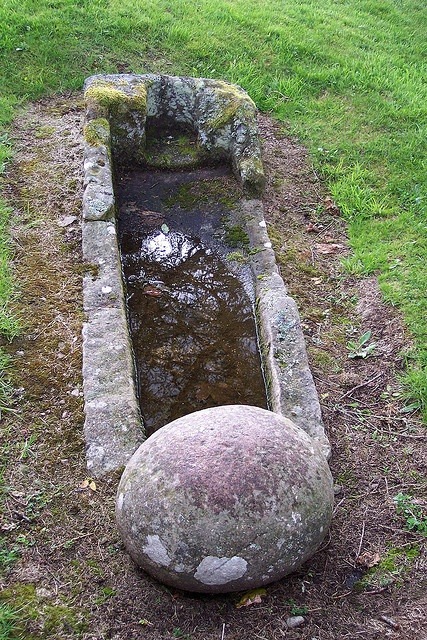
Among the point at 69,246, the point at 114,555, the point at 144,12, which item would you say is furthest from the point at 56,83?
the point at 114,555

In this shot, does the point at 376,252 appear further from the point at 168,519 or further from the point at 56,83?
the point at 56,83

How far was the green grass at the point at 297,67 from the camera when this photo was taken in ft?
21.5

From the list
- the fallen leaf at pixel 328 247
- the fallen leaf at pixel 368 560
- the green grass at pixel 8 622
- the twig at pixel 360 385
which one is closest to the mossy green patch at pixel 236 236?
the fallen leaf at pixel 328 247

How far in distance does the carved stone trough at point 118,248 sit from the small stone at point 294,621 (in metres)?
1.09

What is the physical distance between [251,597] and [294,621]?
0.24m

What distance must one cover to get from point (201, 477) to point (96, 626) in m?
0.93

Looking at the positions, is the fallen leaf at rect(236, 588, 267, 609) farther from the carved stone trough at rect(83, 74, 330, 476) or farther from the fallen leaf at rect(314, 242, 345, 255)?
the fallen leaf at rect(314, 242, 345, 255)

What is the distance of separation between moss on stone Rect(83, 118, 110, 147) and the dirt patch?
0.47m

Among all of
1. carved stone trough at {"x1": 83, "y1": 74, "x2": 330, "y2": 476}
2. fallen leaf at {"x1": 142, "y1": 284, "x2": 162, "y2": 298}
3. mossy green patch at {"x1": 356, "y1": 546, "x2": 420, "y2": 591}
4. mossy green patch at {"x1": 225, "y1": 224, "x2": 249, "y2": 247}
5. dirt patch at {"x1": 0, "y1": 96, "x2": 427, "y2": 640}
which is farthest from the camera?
mossy green patch at {"x1": 225, "y1": 224, "x2": 249, "y2": 247}

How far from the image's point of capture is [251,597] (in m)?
2.97

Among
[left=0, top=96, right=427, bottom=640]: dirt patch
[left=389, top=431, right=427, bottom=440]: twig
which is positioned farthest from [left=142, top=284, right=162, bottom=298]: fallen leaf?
[left=389, top=431, right=427, bottom=440]: twig

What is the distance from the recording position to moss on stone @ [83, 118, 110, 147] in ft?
20.0

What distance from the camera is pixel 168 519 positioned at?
2.75m

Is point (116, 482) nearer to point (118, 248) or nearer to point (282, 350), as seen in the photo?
point (282, 350)
